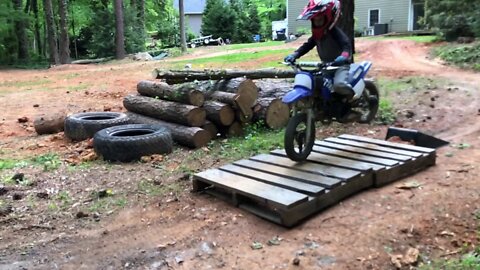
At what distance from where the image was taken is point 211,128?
812 centimetres

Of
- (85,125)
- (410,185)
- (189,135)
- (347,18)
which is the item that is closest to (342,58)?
(410,185)

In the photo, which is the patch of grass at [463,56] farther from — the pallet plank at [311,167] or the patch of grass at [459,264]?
the patch of grass at [459,264]

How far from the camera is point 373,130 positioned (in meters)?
7.94

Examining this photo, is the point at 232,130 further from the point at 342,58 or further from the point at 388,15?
the point at 388,15

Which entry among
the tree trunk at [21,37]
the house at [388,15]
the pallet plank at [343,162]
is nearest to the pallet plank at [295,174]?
the pallet plank at [343,162]

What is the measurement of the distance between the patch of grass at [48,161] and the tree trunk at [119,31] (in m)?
21.1

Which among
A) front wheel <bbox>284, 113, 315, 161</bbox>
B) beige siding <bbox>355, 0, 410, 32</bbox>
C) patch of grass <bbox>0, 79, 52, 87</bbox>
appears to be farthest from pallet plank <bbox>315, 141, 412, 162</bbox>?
beige siding <bbox>355, 0, 410, 32</bbox>

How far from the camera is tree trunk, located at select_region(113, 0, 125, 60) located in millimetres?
27172

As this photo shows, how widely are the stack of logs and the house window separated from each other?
29.4 metres

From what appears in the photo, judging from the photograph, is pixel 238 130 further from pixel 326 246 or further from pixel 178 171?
pixel 326 246

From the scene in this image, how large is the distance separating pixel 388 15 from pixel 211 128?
30.7 meters

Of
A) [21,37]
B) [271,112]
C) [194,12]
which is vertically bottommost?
[271,112]

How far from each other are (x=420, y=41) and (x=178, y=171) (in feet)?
64.5


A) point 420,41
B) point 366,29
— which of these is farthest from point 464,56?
point 366,29
